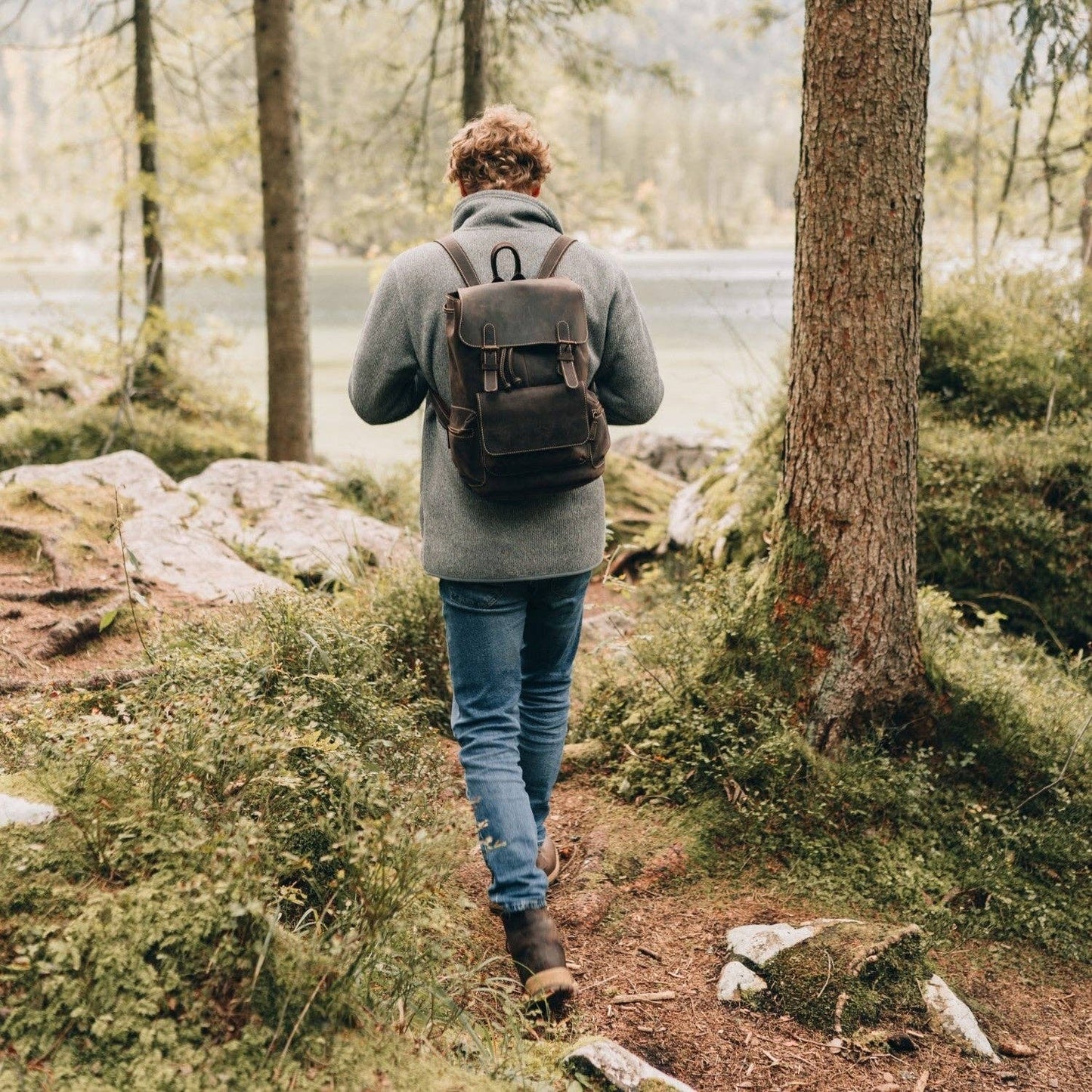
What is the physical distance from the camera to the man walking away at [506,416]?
252 cm

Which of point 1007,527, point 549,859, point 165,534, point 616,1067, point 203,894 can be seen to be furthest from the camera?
point 1007,527

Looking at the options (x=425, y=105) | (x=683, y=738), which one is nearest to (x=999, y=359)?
(x=683, y=738)

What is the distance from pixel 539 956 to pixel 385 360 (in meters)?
1.64

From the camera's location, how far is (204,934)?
1928 mm

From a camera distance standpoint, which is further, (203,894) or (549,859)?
(549,859)

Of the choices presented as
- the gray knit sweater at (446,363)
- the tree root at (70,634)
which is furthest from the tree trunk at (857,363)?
the tree root at (70,634)

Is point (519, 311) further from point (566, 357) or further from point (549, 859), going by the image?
point (549, 859)

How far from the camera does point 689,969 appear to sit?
293cm

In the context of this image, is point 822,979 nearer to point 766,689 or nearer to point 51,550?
point 766,689

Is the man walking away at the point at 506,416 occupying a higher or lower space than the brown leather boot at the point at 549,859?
higher

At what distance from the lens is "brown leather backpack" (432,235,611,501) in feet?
8.16

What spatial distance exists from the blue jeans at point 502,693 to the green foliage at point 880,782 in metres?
0.98

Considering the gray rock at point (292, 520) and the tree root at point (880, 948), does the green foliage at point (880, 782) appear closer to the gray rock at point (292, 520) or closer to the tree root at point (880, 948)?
the tree root at point (880, 948)

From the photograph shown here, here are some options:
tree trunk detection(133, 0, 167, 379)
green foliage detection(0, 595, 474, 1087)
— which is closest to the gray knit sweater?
green foliage detection(0, 595, 474, 1087)
